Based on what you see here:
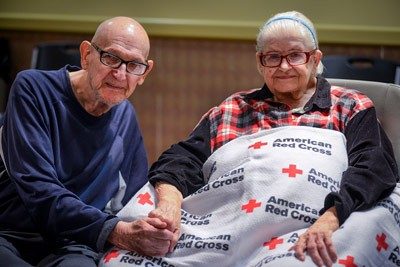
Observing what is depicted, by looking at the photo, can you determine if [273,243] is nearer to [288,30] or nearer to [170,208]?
[170,208]

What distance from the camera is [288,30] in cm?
194

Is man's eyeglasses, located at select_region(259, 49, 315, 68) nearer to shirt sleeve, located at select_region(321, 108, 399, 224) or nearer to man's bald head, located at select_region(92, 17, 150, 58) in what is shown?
shirt sleeve, located at select_region(321, 108, 399, 224)

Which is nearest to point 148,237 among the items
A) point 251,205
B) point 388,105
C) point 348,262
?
point 251,205

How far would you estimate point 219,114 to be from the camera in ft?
6.63

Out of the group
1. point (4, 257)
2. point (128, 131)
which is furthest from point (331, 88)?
point (4, 257)

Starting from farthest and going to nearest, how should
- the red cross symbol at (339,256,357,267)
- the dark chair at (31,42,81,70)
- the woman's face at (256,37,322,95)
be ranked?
the dark chair at (31,42,81,70) → the woman's face at (256,37,322,95) → the red cross symbol at (339,256,357,267)

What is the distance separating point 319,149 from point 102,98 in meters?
0.66

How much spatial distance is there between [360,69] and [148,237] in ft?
5.74

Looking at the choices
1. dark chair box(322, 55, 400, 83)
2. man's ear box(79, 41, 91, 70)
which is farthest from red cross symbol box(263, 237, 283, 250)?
dark chair box(322, 55, 400, 83)

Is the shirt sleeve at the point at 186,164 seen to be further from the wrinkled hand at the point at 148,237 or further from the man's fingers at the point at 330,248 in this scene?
the man's fingers at the point at 330,248

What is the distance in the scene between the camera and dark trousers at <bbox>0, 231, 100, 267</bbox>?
1631mm

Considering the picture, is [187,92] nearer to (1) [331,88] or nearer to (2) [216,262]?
(1) [331,88]

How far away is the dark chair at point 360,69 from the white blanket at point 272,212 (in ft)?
4.03

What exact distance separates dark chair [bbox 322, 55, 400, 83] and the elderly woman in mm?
880
